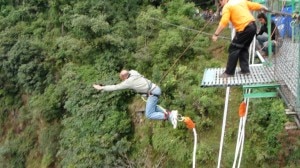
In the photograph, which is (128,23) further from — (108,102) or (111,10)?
(108,102)

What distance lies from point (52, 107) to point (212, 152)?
23.8 ft

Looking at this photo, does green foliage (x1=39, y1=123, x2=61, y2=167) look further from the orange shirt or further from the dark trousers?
the orange shirt

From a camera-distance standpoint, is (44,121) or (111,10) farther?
(44,121)

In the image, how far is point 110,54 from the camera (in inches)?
543

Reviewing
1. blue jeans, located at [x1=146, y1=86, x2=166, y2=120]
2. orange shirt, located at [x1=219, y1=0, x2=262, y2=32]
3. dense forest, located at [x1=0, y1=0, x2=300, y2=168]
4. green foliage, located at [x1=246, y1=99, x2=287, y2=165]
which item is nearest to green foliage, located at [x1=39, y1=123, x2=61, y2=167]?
dense forest, located at [x1=0, y1=0, x2=300, y2=168]

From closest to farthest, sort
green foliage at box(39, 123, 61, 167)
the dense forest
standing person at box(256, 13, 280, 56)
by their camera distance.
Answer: standing person at box(256, 13, 280, 56) < the dense forest < green foliage at box(39, 123, 61, 167)

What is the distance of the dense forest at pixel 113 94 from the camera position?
10.2 metres

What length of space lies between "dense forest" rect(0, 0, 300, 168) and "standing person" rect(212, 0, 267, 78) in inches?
62.7

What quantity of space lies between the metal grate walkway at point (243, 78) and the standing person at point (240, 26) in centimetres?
14

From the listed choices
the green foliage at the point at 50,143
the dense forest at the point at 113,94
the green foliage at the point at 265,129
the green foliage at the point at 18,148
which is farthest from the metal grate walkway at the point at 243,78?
the green foliage at the point at 18,148

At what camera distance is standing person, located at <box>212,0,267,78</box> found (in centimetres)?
569

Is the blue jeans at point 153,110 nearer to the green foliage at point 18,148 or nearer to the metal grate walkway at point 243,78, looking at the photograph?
the metal grate walkway at point 243,78

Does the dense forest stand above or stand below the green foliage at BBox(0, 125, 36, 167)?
above

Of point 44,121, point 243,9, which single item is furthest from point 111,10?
point 243,9
